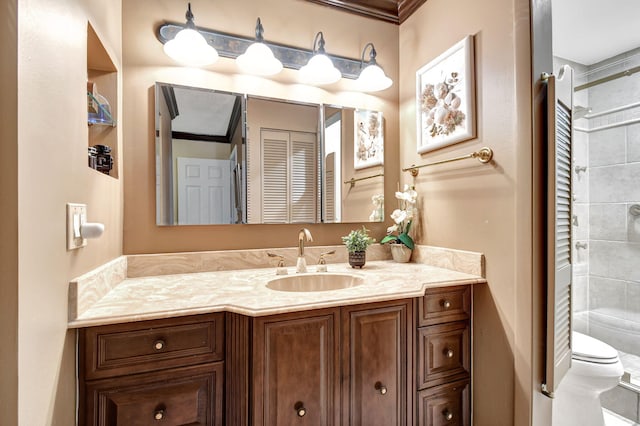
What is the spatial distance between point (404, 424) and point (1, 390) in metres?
1.27

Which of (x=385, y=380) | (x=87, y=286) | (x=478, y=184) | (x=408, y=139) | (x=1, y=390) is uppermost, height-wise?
(x=408, y=139)

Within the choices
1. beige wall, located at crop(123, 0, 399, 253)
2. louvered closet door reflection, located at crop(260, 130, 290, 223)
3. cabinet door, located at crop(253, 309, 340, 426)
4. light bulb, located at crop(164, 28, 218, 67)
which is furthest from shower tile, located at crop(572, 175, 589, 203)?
light bulb, located at crop(164, 28, 218, 67)

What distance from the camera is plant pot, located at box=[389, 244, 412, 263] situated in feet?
5.86

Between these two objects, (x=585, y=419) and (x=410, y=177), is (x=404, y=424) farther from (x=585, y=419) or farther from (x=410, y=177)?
(x=410, y=177)

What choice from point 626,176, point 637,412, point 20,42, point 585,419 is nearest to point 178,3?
point 20,42

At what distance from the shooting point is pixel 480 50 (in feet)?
4.63

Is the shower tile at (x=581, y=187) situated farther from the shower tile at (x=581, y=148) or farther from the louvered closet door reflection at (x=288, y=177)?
the louvered closet door reflection at (x=288, y=177)

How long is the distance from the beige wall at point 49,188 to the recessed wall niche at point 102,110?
22 centimetres

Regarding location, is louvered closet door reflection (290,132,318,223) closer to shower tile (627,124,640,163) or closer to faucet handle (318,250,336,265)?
faucet handle (318,250,336,265)

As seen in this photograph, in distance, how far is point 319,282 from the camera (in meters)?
1.56

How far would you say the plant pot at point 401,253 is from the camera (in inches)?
70.3

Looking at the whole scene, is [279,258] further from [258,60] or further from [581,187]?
[581,187]

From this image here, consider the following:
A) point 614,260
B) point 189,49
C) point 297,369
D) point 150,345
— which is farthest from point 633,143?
point 150,345

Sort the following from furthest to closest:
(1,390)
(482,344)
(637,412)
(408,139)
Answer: (408,139)
(637,412)
(482,344)
(1,390)
